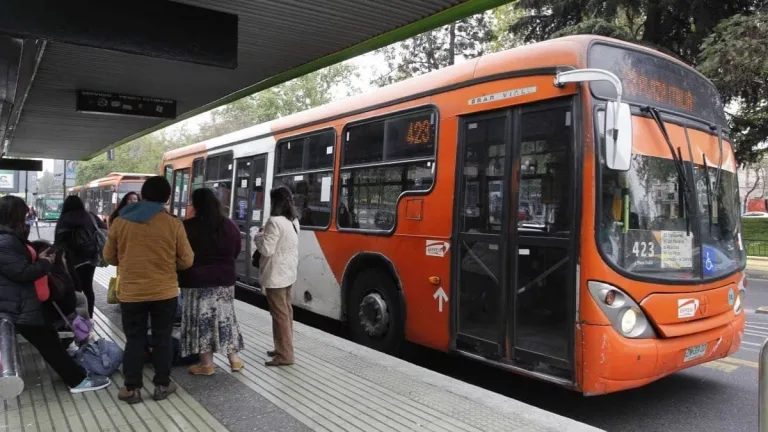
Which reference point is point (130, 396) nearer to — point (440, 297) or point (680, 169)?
point (440, 297)

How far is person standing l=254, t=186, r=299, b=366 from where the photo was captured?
194 inches

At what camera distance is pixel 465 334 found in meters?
5.04

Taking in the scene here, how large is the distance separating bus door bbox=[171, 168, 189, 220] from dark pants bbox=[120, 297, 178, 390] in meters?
8.29

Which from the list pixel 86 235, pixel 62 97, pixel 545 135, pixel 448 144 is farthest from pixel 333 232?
pixel 62 97

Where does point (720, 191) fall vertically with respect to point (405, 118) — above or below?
below

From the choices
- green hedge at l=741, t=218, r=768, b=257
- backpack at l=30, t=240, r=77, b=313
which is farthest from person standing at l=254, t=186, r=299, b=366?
green hedge at l=741, t=218, r=768, b=257

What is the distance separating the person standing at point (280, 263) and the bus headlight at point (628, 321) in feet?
9.12

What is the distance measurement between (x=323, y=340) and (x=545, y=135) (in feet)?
10.3

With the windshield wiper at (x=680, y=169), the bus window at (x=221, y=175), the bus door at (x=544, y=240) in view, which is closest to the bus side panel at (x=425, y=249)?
the bus door at (x=544, y=240)

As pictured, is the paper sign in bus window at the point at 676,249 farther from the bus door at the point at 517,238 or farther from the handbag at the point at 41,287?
the handbag at the point at 41,287

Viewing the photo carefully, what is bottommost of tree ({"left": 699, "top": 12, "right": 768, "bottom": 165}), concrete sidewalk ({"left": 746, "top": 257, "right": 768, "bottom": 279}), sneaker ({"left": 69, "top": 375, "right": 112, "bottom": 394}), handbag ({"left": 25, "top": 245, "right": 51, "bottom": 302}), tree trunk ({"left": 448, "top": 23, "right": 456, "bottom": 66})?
sneaker ({"left": 69, "top": 375, "right": 112, "bottom": 394})

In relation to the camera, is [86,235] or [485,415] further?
[86,235]

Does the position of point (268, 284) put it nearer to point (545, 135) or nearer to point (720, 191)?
point (545, 135)

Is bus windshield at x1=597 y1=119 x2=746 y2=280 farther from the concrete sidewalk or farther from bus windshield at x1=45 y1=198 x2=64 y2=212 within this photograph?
bus windshield at x1=45 y1=198 x2=64 y2=212
